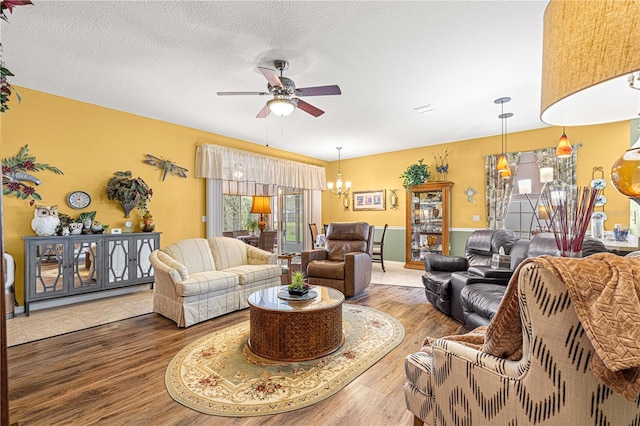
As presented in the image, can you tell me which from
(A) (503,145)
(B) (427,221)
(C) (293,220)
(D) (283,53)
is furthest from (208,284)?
(A) (503,145)

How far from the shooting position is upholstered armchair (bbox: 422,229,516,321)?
3463 millimetres

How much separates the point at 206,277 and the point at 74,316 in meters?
1.67

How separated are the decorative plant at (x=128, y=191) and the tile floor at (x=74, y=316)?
1.34 m

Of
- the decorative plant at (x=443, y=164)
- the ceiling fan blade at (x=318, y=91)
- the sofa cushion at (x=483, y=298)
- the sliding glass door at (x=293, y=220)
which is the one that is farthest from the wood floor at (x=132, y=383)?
the sliding glass door at (x=293, y=220)

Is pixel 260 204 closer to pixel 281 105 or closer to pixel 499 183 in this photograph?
pixel 281 105

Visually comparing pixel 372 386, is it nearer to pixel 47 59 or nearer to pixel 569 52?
pixel 569 52

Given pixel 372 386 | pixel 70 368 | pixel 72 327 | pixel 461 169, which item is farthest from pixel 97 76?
pixel 461 169

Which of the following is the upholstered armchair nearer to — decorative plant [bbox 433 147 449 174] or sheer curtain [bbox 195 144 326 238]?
decorative plant [bbox 433 147 449 174]

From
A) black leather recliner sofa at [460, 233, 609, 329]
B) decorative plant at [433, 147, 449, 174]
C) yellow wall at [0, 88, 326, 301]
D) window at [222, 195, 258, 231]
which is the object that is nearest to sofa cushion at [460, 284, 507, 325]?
black leather recliner sofa at [460, 233, 609, 329]

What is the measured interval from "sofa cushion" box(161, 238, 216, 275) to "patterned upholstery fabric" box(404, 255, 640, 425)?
3489 millimetres

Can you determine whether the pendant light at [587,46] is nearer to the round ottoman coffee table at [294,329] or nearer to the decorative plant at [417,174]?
the round ottoman coffee table at [294,329]

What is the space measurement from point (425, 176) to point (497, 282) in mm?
3839

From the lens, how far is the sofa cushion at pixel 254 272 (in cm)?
378

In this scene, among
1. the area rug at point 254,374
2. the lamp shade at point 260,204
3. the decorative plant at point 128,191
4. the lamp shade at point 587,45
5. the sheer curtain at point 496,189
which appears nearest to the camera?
the lamp shade at point 587,45
